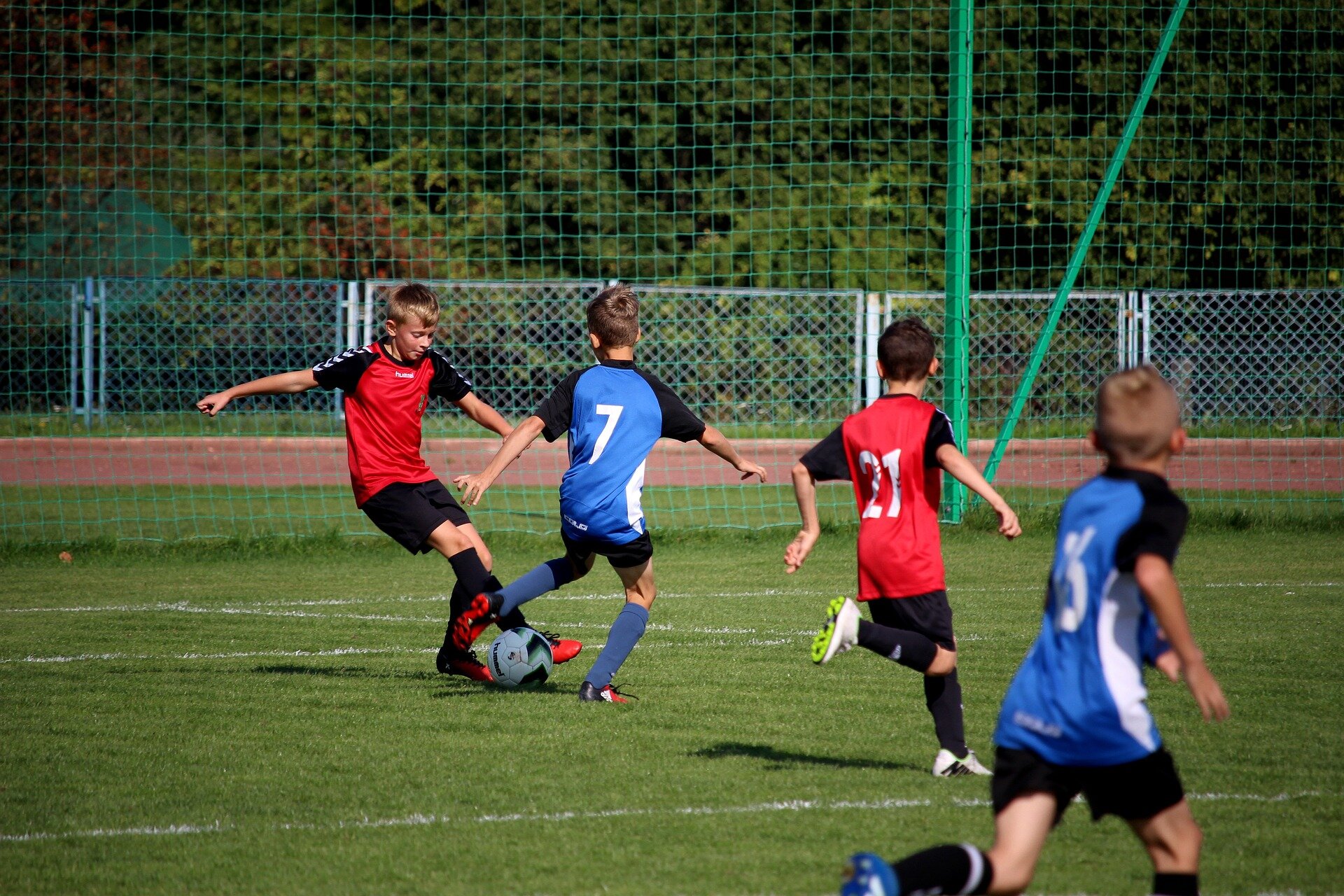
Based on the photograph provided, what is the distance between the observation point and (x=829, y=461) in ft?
15.5

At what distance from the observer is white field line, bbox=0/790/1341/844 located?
4.05 m

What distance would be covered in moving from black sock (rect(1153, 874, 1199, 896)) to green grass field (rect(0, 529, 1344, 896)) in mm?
552

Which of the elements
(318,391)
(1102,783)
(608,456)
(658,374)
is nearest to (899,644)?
(1102,783)

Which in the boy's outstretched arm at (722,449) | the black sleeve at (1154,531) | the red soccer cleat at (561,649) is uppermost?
the black sleeve at (1154,531)

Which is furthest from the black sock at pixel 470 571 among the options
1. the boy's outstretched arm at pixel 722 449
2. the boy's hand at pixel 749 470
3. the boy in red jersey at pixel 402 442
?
the boy's hand at pixel 749 470

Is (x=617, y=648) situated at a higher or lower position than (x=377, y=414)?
lower

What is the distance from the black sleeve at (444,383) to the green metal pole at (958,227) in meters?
6.05

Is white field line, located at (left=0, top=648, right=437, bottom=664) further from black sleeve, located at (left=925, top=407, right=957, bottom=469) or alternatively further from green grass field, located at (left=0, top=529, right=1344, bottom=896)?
black sleeve, located at (left=925, top=407, right=957, bottom=469)

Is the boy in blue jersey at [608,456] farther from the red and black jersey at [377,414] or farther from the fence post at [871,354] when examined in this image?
the fence post at [871,354]

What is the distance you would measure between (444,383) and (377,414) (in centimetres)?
38

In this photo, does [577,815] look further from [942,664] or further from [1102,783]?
[1102,783]

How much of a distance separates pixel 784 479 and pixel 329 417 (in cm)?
581

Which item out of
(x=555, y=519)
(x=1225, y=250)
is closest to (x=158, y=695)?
(x=555, y=519)

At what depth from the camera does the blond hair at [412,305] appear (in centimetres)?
635
